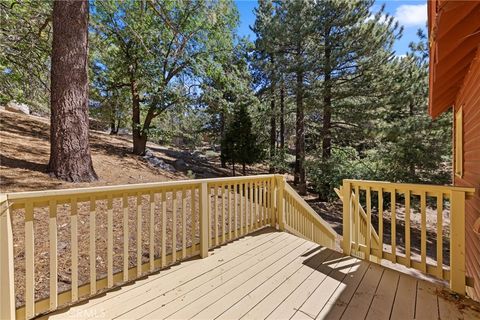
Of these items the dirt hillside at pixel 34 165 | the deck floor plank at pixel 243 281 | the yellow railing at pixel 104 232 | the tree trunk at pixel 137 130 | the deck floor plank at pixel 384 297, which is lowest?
the deck floor plank at pixel 384 297

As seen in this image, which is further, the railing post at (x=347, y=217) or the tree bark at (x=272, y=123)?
the tree bark at (x=272, y=123)

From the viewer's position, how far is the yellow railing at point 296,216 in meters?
4.29

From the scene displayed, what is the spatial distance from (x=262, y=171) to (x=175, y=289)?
14.6 m

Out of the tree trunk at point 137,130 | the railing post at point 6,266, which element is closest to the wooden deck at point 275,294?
the railing post at point 6,266

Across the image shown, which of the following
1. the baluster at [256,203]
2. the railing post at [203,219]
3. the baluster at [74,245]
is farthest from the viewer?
the baluster at [256,203]

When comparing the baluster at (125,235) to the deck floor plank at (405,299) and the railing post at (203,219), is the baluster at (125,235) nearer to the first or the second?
the railing post at (203,219)

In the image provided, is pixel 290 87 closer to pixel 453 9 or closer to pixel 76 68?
pixel 76 68

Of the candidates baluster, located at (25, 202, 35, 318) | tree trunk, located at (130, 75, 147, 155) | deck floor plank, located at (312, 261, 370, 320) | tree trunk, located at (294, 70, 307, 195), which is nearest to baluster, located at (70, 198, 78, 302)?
baluster, located at (25, 202, 35, 318)

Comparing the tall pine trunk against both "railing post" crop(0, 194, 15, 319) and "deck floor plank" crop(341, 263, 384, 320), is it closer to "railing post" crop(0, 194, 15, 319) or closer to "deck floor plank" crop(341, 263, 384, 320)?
"deck floor plank" crop(341, 263, 384, 320)

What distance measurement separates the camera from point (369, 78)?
1038 cm

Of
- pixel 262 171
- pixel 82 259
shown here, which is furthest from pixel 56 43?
pixel 262 171

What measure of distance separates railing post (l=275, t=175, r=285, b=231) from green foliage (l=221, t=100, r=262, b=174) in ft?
A: 27.4

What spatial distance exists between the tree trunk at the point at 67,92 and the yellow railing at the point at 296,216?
3.69 meters

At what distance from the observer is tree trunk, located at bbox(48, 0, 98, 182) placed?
4664 millimetres
